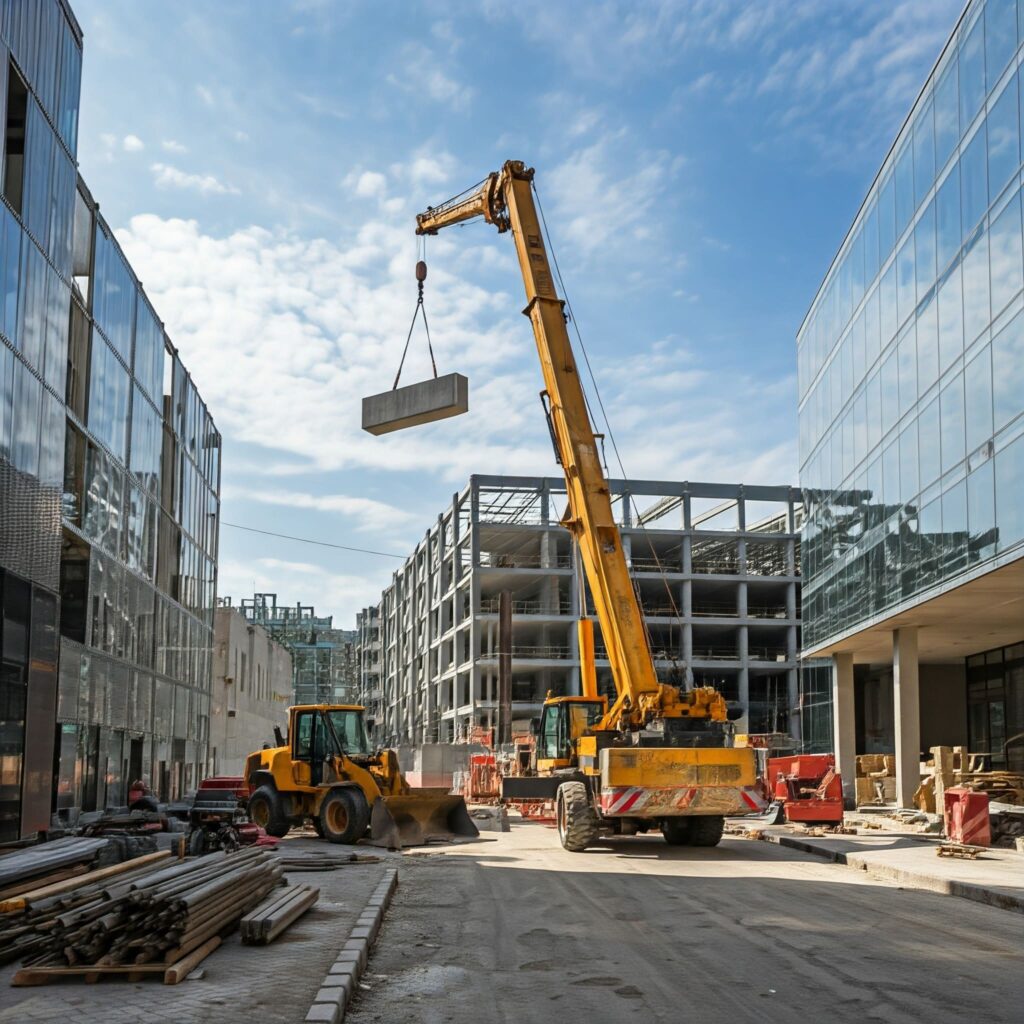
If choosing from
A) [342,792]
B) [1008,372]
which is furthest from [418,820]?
[1008,372]

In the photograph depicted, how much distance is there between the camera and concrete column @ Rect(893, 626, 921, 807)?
106ft

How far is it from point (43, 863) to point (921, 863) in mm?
12686

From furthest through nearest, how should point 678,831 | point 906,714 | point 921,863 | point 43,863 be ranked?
point 906,714, point 678,831, point 921,863, point 43,863

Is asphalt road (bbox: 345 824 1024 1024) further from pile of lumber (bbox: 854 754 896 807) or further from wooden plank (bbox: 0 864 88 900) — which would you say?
pile of lumber (bbox: 854 754 896 807)

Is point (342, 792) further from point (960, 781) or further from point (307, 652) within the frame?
point (307, 652)

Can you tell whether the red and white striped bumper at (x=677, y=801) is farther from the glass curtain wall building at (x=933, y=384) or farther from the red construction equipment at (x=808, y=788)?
the red construction equipment at (x=808, y=788)

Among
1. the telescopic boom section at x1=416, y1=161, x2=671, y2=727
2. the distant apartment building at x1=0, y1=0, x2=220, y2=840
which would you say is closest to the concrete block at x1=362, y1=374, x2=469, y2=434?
the telescopic boom section at x1=416, y1=161, x2=671, y2=727

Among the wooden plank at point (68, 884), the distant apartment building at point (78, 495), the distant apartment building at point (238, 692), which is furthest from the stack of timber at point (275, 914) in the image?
the distant apartment building at point (238, 692)

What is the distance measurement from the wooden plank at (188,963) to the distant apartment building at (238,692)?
3835 centimetres

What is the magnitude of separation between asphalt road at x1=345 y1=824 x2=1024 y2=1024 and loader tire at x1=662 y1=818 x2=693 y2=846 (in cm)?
399

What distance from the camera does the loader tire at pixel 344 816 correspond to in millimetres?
21953

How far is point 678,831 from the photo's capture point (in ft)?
71.5

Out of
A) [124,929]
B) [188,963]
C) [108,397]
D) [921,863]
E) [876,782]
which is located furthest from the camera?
[876,782]

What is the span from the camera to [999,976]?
30.9 ft
